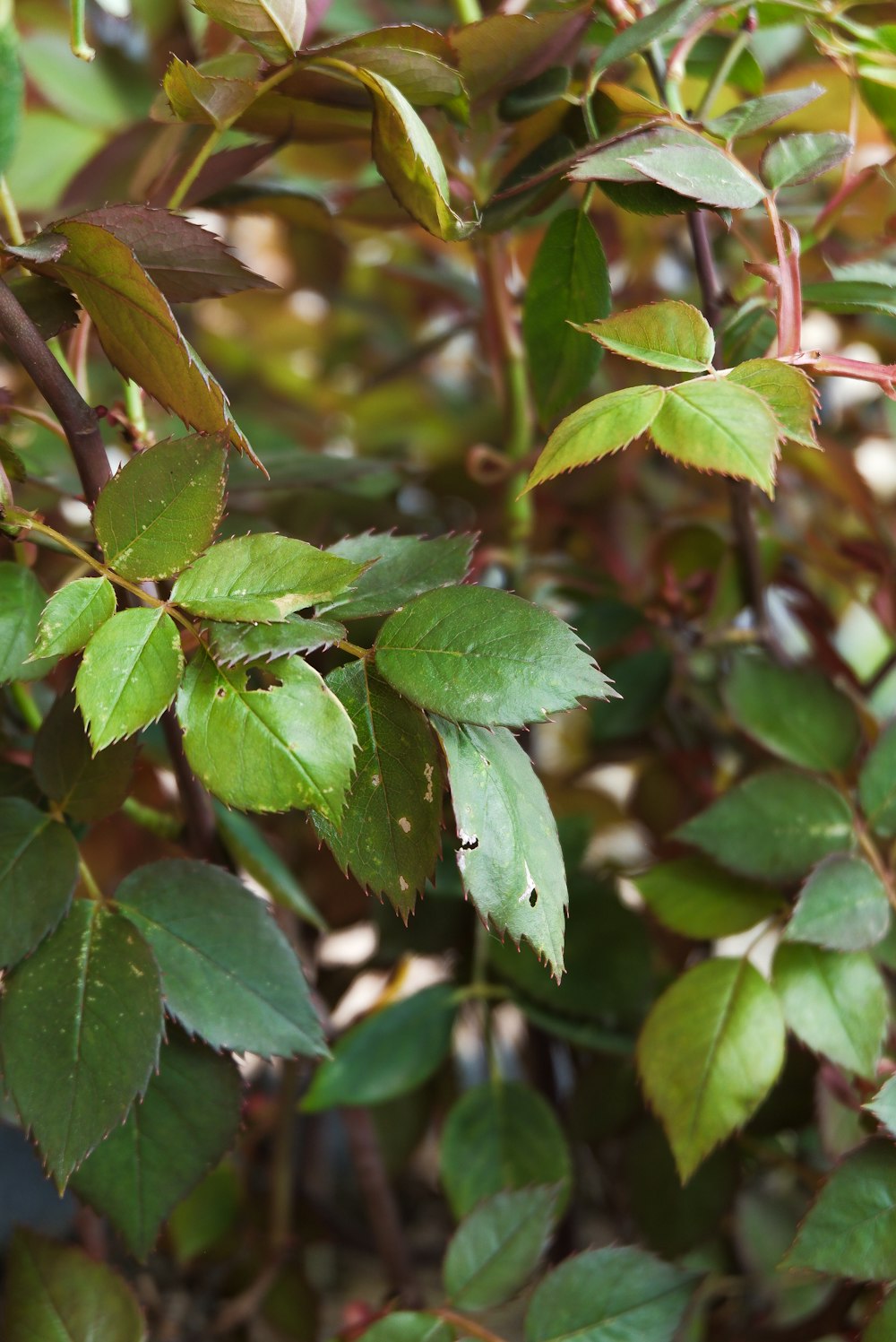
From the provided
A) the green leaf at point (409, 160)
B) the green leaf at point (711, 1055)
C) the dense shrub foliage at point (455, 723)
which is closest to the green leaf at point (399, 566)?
the dense shrub foliage at point (455, 723)

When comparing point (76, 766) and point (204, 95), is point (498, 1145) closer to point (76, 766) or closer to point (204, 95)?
point (76, 766)

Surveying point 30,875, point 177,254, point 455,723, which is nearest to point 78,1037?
point 30,875

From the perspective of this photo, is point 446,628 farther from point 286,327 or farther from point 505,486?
point 286,327

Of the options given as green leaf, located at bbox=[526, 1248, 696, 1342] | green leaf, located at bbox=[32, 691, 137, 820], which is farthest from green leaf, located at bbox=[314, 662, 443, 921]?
green leaf, located at bbox=[526, 1248, 696, 1342]

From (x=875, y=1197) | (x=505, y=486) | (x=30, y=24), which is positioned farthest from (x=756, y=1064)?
(x=30, y=24)

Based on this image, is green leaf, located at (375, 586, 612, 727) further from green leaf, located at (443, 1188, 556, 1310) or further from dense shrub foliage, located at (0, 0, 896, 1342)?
green leaf, located at (443, 1188, 556, 1310)
